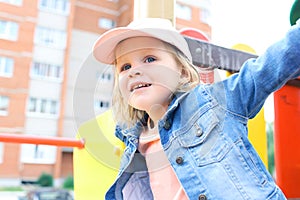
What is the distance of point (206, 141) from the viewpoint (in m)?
0.31

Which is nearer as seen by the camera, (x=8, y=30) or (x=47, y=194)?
(x=47, y=194)

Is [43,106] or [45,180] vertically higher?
[43,106]

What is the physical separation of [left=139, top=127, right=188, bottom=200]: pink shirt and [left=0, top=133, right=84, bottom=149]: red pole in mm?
178

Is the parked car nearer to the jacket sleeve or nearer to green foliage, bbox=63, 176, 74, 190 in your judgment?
green foliage, bbox=63, 176, 74, 190

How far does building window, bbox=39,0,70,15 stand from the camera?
15.4ft

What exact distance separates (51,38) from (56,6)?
50 centimetres

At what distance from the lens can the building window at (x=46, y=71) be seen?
4480 millimetres

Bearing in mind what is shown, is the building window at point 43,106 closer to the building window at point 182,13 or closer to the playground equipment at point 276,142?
the building window at point 182,13

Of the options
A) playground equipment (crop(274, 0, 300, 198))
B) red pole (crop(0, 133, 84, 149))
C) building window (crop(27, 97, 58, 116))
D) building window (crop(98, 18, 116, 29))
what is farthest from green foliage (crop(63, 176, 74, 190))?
playground equipment (crop(274, 0, 300, 198))

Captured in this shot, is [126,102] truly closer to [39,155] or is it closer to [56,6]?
[39,155]

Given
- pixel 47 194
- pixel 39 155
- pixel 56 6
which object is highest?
pixel 56 6

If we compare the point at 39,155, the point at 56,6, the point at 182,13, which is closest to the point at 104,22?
the point at 56,6

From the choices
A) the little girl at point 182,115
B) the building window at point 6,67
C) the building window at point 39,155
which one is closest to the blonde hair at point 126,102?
the little girl at point 182,115

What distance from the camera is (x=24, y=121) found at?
13.6 feet
